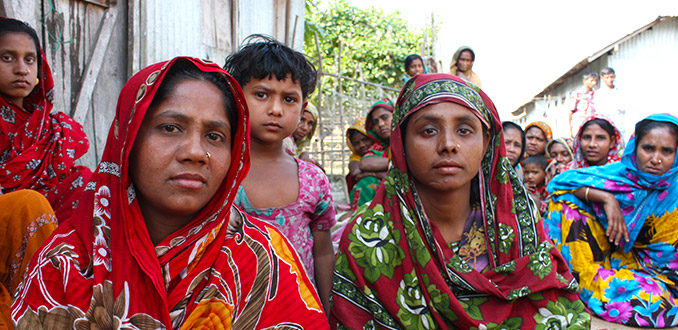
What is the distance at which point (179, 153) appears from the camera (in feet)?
5.02

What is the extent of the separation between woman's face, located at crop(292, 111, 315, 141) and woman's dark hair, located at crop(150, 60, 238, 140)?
347cm

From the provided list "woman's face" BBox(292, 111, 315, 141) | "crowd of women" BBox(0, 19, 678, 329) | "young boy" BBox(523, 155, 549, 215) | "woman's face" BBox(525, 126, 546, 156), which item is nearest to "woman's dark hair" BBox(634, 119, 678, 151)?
"crowd of women" BBox(0, 19, 678, 329)

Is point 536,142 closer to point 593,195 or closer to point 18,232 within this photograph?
point 593,195

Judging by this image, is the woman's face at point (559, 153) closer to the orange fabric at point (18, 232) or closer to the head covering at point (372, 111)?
the head covering at point (372, 111)

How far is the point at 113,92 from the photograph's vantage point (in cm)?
399

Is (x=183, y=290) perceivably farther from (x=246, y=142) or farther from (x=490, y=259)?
(x=490, y=259)

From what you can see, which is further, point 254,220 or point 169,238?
point 254,220

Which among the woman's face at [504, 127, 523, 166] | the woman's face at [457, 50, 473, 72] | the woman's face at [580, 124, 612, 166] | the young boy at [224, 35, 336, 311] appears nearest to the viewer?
the young boy at [224, 35, 336, 311]

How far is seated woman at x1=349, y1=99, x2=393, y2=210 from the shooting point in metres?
5.27

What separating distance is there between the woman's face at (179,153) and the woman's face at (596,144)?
471cm

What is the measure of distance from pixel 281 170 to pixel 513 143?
3945mm

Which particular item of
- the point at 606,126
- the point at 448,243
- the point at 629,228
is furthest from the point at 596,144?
the point at 448,243

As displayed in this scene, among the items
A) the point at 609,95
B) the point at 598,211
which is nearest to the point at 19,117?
the point at 598,211

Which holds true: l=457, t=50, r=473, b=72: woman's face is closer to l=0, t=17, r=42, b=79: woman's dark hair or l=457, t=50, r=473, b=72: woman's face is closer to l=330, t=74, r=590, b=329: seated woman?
l=330, t=74, r=590, b=329: seated woman
